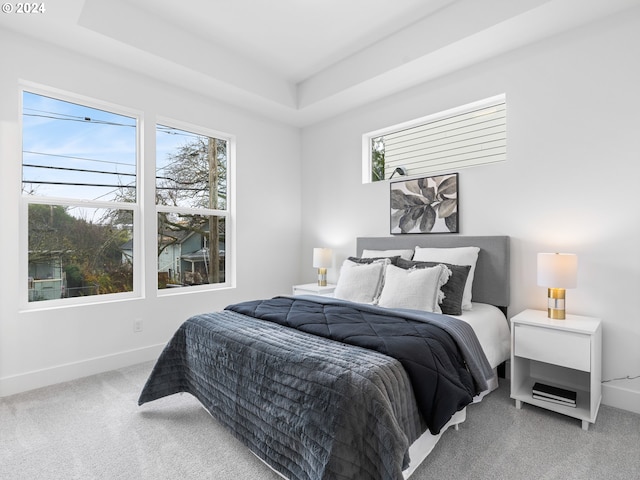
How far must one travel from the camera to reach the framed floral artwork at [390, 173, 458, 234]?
3.25m

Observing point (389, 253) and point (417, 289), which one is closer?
point (417, 289)

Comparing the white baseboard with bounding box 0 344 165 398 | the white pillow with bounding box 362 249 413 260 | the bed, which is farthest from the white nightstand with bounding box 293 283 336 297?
the white baseboard with bounding box 0 344 165 398

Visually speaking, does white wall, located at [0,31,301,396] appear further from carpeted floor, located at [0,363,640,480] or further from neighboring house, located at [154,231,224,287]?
carpeted floor, located at [0,363,640,480]

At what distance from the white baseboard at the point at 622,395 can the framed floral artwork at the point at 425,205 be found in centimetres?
154

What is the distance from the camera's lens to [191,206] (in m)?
3.79

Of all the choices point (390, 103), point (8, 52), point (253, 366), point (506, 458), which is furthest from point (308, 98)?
point (506, 458)

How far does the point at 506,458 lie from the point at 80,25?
3.87m

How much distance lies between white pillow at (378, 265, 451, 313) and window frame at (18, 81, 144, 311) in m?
2.30

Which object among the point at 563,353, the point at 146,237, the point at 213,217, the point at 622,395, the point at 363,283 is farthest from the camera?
the point at 213,217

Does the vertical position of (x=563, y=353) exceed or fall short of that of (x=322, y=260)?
it falls short

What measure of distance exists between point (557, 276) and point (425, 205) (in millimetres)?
1350

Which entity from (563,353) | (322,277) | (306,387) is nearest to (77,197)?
(322,277)

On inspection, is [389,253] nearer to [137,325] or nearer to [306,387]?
[306,387]

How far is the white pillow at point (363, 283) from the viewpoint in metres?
2.96
